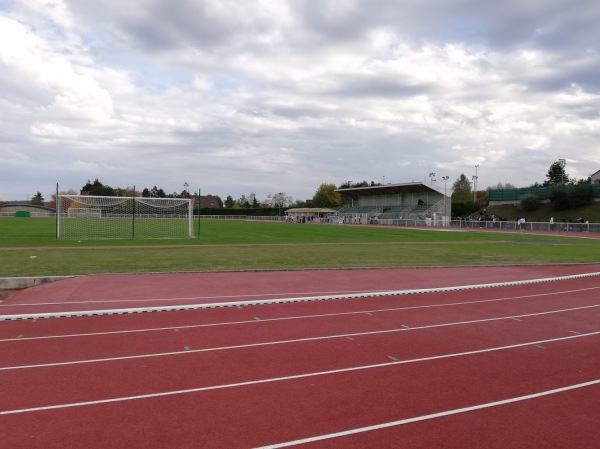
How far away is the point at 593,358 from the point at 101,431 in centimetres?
655

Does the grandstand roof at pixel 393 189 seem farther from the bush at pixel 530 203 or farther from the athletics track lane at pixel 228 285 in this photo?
the athletics track lane at pixel 228 285

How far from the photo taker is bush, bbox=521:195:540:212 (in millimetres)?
69812

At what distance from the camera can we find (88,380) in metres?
6.17

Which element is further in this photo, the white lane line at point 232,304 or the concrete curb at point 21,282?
the concrete curb at point 21,282

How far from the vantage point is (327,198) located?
119562 mm

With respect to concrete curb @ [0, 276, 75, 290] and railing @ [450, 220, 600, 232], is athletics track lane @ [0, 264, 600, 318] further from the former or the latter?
railing @ [450, 220, 600, 232]

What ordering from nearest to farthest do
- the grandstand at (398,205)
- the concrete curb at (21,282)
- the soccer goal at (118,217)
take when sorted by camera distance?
the concrete curb at (21,282)
the soccer goal at (118,217)
the grandstand at (398,205)

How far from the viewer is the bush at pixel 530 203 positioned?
69.8 m

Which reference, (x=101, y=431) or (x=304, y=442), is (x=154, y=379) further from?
(x=304, y=442)

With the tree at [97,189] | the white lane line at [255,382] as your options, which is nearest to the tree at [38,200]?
the tree at [97,189]

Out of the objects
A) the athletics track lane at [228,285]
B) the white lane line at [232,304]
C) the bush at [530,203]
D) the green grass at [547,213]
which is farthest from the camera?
the bush at [530,203]

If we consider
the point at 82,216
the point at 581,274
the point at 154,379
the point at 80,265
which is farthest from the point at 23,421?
the point at 82,216

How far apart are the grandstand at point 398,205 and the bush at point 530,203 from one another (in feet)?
32.9

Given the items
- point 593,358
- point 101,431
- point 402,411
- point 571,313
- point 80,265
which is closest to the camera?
point 101,431
